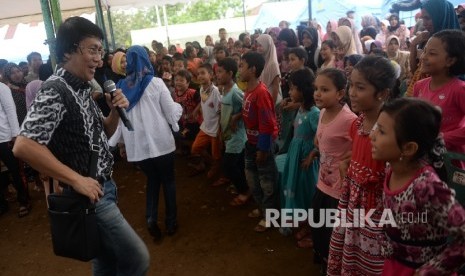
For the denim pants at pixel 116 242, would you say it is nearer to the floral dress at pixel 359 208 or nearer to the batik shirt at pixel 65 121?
the batik shirt at pixel 65 121

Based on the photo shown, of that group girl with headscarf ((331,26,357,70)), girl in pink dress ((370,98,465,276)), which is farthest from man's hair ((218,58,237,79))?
girl in pink dress ((370,98,465,276))

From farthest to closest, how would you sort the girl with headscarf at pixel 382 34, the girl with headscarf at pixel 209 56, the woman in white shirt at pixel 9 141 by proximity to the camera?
1. the girl with headscarf at pixel 382 34
2. the girl with headscarf at pixel 209 56
3. the woman in white shirt at pixel 9 141

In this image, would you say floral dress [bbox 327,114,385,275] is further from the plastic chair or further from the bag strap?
the bag strap

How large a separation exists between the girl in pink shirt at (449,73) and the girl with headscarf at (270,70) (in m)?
2.00

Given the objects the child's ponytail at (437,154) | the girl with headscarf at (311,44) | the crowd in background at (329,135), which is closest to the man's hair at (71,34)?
the crowd in background at (329,135)

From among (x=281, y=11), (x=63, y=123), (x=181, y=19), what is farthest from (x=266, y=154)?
(x=181, y=19)

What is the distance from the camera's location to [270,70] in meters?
4.24

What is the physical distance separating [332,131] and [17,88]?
4.71 metres

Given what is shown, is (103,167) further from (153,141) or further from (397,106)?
(397,106)

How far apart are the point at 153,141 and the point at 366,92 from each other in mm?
1894

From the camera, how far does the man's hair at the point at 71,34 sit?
176 cm

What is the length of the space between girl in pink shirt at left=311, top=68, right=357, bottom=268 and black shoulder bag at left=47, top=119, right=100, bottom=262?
1.41 meters

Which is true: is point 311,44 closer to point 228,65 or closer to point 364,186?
point 228,65

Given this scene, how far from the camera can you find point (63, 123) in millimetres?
1700
